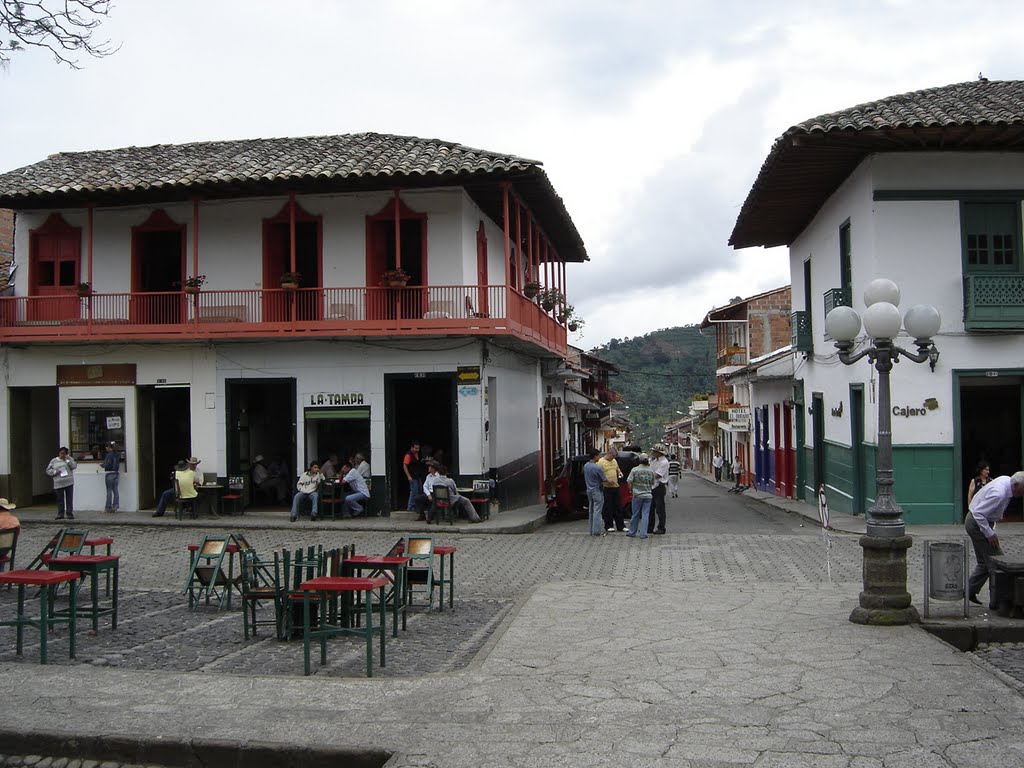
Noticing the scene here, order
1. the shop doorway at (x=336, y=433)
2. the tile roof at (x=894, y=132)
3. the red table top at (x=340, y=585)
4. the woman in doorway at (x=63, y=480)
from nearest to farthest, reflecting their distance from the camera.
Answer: the red table top at (x=340, y=585) → the tile roof at (x=894, y=132) → the woman in doorway at (x=63, y=480) → the shop doorway at (x=336, y=433)

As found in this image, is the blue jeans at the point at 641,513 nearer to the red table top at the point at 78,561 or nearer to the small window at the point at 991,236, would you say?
the small window at the point at 991,236

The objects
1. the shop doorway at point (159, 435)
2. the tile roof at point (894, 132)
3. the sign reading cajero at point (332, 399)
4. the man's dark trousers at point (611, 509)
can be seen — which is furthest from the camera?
the shop doorway at point (159, 435)

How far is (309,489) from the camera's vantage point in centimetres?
1816

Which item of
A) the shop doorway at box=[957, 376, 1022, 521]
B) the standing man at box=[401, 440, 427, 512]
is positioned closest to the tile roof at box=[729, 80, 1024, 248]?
the shop doorway at box=[957, 376, 1022, 521]

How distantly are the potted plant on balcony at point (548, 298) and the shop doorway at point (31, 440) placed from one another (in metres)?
10.9

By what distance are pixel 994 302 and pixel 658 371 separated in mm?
72202

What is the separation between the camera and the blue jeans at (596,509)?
1645 centimetres

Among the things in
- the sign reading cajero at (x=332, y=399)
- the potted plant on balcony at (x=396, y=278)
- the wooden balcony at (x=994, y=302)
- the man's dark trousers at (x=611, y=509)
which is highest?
the potted plant on balcony at (x=396, y=278)

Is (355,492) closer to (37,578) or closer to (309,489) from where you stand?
(309,489)

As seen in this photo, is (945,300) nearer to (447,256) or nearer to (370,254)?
(447,256)

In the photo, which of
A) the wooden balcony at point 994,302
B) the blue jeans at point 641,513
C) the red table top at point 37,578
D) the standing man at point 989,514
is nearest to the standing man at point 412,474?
the blue jeans at point 641,513

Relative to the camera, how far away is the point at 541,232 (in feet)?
80.4

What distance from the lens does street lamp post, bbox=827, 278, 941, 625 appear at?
27.8 ft

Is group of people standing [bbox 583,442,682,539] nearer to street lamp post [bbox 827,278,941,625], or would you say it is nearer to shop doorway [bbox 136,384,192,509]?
street lamp post [bbox 827,278,941,625]
